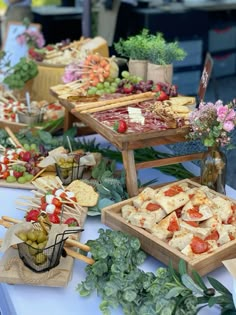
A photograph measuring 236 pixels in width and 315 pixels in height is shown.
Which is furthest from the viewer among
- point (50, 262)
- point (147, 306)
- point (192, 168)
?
point (192, 168)

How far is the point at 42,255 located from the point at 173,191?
477mm

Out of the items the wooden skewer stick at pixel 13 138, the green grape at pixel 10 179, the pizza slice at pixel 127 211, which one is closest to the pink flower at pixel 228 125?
the pizza slice at pixel 127 211

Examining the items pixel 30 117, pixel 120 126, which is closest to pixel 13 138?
pixel 30 117

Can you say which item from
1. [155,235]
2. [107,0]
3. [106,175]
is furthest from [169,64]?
[107,0]

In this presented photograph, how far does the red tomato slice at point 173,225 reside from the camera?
1.51 meters

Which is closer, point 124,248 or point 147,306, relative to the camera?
point 147,306

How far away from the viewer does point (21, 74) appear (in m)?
2.89

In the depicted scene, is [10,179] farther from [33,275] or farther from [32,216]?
[33,275]

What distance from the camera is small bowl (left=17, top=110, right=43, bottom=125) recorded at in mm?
2611

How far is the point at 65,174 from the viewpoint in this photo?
1.98m

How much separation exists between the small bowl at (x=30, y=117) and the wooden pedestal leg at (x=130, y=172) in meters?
0.94

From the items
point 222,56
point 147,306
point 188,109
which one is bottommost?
point 222,56

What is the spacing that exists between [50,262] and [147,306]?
0.30 metres

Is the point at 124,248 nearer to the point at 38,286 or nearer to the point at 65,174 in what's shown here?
the point at 38,286
